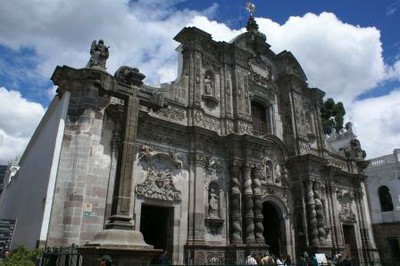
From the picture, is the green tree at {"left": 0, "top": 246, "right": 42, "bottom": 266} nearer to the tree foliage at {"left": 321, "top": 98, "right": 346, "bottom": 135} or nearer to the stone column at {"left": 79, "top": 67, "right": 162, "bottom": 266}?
the stone column at {"left": 79, "top": 67, "right": 162, "bottom": 266}

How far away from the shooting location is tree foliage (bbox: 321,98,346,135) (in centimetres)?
3459

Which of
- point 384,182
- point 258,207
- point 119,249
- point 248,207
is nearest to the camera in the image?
point 119,249

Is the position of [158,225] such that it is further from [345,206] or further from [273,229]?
[345,206]

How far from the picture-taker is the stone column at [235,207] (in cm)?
1380

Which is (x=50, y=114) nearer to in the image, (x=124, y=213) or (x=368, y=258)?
(x=124, y=213)

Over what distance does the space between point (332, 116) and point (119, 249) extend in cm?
3340

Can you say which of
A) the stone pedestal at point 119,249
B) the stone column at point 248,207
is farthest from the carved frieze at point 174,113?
the stone pedestal at point 119,249

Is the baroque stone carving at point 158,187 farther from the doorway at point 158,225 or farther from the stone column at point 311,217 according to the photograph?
the stone column at point 311,217

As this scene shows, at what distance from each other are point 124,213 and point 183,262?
624 centimetres

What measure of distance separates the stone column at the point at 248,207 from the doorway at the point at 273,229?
270cm

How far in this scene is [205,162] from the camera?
14461 millimetres

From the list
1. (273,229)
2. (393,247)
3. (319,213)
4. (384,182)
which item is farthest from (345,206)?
(273,229)

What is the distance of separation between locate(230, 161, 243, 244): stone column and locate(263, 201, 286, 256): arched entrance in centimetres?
297

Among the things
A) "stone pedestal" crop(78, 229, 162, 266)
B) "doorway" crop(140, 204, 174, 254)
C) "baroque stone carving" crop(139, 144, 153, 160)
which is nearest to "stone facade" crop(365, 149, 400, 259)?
"doorway" crop(140, 204, 174, 254)
